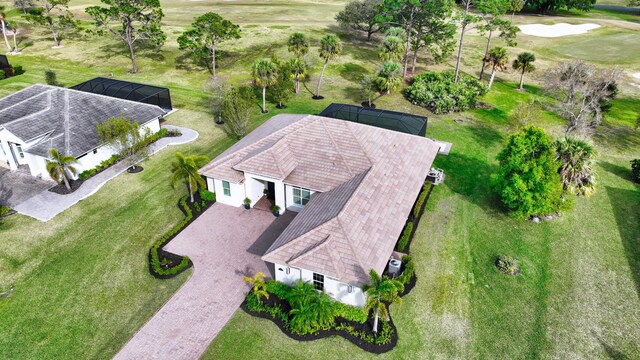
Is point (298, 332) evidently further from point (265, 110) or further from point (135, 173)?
point (265, 110)

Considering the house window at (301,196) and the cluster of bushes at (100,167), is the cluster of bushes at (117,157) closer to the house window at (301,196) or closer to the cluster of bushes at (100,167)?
the cluster of bushes at (100,167)

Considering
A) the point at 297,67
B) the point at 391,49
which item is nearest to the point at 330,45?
the point at 297,67

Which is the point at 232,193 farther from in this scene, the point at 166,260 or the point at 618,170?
the point at 618,170

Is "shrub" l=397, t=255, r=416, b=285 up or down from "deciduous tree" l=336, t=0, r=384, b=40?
down

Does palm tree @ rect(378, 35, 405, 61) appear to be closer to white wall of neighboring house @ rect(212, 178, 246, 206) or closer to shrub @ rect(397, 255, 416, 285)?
white wall of neighboring house @ rect(212, 178, 246, 206)

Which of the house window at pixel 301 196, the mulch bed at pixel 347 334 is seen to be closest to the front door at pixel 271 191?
the house window at pixel 301 196

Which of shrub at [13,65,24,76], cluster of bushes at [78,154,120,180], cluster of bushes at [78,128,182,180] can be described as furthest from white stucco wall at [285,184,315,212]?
shrub at [13,65,24,76]
